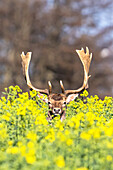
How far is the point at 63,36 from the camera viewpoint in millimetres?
23891

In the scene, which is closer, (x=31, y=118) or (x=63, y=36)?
(x=31, y=118)

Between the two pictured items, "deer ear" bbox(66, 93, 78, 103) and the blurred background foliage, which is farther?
the blurred background foliage

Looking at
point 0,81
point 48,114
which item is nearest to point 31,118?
point 48,114

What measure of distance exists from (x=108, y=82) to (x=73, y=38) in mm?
3826

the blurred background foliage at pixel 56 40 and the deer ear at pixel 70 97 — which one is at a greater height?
the blurred background foliage at pixel 56 40

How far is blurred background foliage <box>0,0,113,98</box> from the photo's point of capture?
22.9m

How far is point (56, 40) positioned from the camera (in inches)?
946

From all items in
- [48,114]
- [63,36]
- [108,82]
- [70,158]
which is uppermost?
[63,36]

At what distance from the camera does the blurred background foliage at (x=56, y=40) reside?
22938 mm

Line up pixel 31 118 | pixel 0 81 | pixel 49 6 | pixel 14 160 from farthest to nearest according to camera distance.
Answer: pixel 49 6, pixel 0 81, pixel 31 118, pixel 14 160

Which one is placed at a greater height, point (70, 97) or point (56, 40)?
point (56, 40)

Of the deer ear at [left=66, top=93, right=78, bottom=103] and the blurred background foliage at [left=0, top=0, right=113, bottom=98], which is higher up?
the blurred background foliage at [left=0, top=0, right=113, bottom=98]

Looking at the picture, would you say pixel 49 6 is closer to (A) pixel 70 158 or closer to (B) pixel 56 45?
(B) pixel 56 45

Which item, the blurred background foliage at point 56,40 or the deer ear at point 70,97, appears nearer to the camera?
the deer ear at point 70,97
